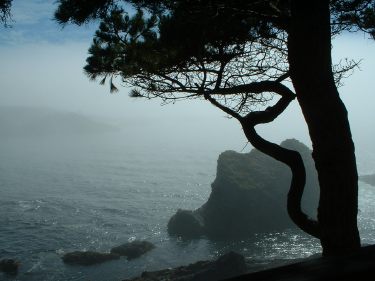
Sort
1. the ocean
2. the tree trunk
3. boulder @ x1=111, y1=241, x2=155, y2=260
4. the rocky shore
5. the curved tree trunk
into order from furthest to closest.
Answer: boulder @ x1=111, y1=241, x2=155, y2=260
the ocean
the curved tree trunk
the tree trunk
the rocky shore

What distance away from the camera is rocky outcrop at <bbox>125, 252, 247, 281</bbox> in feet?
111

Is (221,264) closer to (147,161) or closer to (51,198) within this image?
(51,198)

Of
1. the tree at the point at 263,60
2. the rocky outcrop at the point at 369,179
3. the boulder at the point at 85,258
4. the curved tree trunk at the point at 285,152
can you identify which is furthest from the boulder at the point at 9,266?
the rocky outcrop at the point at 369,179

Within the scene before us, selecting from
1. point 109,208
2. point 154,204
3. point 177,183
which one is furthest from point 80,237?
point 177,183

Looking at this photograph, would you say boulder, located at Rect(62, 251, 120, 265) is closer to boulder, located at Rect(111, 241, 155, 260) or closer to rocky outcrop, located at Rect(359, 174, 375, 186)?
boulder, located at Rect(111, 241, 155, 260)

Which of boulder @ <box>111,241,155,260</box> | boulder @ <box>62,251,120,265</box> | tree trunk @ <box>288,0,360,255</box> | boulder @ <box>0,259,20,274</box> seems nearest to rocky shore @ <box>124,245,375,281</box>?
tree trunk @ <box>288,0,360,255</box>

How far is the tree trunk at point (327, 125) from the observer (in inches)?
190

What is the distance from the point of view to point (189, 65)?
710cm

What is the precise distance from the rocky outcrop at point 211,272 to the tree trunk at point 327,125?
30244 mm

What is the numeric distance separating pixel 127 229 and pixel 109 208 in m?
20.3

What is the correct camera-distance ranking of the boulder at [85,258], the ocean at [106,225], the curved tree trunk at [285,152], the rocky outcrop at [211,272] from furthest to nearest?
the ocean at [106,225] < the boulder at [85,258] < the rocky outcrop at [211,272] < the curved tree trunk at [285,152]

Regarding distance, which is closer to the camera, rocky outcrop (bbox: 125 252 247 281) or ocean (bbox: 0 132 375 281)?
rocky outcrop (bbox: 125 252 247 281)

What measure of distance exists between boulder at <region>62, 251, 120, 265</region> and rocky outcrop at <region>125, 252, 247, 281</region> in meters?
13.3

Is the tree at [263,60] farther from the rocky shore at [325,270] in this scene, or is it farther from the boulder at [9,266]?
the boulder at [9,266]
